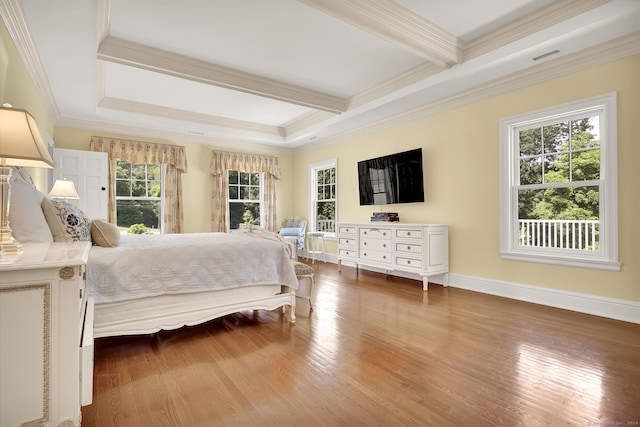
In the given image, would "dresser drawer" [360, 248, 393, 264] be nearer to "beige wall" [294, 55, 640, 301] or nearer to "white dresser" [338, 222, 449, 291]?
"white dresser" [338, 222, 449, 291]

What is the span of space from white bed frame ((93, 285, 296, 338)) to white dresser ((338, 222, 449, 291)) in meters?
2.02

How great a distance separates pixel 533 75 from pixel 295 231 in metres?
4.75

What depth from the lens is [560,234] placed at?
12.5 feet

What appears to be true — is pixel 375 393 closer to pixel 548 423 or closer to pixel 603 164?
pixel 548 423

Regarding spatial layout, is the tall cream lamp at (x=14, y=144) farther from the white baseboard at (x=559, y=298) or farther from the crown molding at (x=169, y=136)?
the crown molding at (x=169, y=136)

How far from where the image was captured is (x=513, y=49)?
321cm

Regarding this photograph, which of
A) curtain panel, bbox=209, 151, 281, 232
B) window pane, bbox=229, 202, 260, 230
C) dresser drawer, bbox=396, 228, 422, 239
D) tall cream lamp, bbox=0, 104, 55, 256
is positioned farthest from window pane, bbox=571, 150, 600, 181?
window pane, bbox=229, 202, 260, 230

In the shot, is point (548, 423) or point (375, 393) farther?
Answer: point (375, 393)

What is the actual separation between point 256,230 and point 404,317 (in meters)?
1.71

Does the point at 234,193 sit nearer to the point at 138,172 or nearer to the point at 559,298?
the point at 138,172

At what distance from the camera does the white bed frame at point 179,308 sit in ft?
7.68

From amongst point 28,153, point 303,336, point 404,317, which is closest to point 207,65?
point 28,153

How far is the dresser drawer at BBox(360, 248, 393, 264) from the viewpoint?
4.85 meters

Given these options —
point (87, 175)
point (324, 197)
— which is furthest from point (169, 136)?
point (324, 197)
